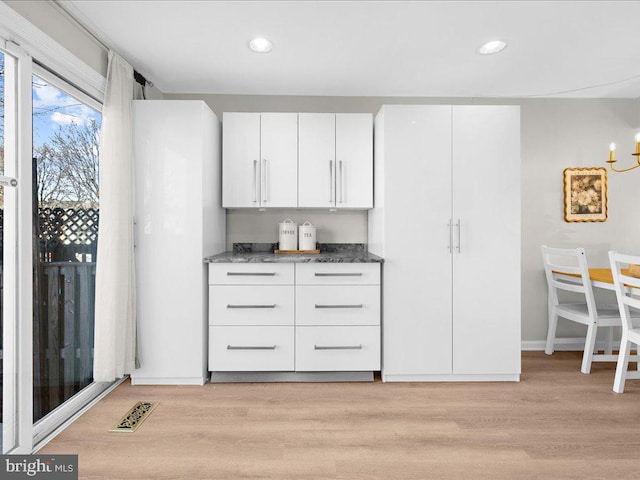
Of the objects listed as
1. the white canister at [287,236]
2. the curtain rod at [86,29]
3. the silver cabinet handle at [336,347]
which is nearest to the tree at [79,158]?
the curtain rod at [86,29]

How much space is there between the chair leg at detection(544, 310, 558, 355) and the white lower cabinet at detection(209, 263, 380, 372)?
1779 millimetres

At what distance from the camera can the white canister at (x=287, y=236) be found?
326 centimetres

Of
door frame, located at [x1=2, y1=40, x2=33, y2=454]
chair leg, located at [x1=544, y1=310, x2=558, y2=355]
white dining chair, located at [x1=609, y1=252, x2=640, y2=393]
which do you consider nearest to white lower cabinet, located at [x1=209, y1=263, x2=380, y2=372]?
door frame, located at [x1=2, y1=40, x2=33, y2=454]

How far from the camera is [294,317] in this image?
9.06 feet

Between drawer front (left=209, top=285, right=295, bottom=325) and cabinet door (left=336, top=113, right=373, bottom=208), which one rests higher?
cabinet door (left=336, top=113, right=373, bottom=208)

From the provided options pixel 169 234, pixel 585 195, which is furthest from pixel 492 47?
pixel 169 234

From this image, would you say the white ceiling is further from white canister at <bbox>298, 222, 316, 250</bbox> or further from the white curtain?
white canister at <bbox>298, 222, 316, 250</bbox>

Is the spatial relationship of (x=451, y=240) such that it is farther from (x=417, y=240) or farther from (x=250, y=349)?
(x=250, y=349)

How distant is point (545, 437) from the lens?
6.72 ft

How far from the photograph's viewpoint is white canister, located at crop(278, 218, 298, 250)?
3262 mm

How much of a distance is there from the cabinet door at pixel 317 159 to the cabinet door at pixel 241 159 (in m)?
0.36

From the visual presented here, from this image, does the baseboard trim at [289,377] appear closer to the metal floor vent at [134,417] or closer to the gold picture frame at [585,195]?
the metal floor vent at [134,417]

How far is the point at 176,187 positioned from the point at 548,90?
10.9 feet

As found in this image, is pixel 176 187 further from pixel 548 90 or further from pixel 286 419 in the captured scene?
pixel 548 90
